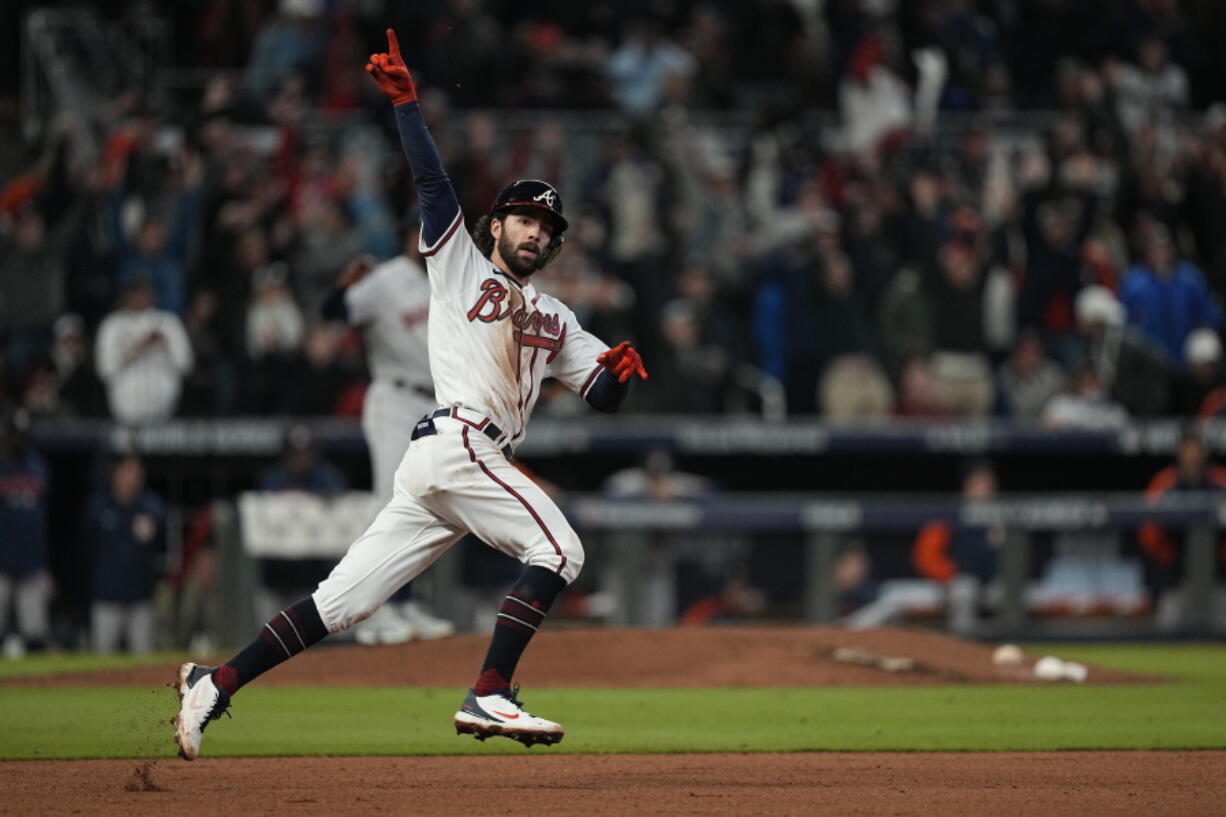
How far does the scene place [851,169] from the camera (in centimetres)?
1906

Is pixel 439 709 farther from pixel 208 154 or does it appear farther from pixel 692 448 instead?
pixel 208 154

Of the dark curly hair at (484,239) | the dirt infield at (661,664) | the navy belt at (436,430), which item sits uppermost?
the dark curly hair at (484,239)

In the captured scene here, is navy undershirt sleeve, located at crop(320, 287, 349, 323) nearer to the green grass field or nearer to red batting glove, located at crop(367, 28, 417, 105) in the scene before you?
the green grass field

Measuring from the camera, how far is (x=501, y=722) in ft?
24.0

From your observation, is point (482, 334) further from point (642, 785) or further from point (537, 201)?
point (642, 785)

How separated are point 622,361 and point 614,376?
13cm

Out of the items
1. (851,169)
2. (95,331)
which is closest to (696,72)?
(851,169)

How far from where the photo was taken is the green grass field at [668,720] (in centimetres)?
918

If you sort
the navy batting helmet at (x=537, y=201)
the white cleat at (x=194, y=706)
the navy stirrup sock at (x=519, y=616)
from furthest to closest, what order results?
the navy batting helmet at (x=537, y=201) → the navy stirrup sock at (x=519, y=616) → the white cleat at (x=194, y=706)

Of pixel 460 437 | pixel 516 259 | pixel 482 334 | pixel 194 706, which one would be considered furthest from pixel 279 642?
pixel 516 259

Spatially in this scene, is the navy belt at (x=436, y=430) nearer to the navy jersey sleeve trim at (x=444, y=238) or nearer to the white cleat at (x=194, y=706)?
the navy jersey sleeve trim at (x=444, y=238)

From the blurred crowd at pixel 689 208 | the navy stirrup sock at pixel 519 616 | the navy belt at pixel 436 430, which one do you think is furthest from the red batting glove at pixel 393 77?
the blurred crowd at pixel 689 208

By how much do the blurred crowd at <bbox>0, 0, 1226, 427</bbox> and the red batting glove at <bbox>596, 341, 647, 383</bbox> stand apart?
29.6 ft

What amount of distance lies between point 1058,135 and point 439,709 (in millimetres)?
10990
